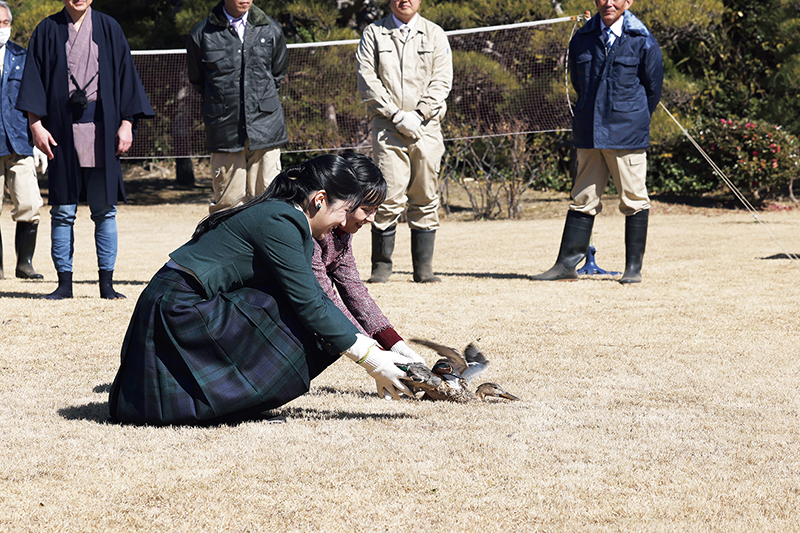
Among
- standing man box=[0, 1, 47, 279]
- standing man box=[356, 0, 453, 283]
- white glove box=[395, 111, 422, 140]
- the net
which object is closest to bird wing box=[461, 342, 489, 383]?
standing man box=[356, 0, 453, 283]

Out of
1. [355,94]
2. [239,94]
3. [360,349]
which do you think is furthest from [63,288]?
[355,94]

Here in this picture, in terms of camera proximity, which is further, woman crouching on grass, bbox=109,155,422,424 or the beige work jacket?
the beige work jacket

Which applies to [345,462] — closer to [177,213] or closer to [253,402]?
[253,402]

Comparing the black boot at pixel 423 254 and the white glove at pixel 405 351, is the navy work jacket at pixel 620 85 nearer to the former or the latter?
the black boot at pixel 423 254

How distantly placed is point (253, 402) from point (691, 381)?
1775mm

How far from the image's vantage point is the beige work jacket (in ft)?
20.0

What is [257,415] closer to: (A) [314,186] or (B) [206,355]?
(B) [206,355]

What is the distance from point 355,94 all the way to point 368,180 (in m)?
8.44

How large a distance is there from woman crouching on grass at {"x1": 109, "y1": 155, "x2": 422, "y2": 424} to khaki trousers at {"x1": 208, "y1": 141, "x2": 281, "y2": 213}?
302cm

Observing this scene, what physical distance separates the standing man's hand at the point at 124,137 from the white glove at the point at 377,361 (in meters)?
2.99

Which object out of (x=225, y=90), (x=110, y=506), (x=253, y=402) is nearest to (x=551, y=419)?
(x=253, y=402)

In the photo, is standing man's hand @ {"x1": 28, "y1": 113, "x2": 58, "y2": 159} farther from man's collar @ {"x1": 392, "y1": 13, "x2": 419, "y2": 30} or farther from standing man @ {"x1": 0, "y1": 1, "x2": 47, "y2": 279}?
man's collar @ {"x1": 392, "y1": 13, "x2": 419, "y2": 30}

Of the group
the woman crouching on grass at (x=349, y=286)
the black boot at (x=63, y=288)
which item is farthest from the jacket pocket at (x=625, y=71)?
the black boot at (x=63, y=288)

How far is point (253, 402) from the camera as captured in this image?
2764 mm
